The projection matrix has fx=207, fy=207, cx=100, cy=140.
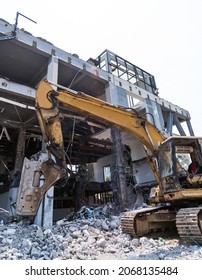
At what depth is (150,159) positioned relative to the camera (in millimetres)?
6574

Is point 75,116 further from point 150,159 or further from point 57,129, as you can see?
point 57,129

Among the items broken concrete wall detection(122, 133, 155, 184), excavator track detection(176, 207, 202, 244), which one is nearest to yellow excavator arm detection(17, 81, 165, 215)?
excavator track detection(176, 207, 202, 244)

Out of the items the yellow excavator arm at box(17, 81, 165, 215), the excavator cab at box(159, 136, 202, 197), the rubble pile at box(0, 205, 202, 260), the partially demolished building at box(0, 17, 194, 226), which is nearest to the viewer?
the yellow excavator arm at box(17, 81, 165, 215)

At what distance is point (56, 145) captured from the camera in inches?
182

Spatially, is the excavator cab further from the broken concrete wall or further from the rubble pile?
the broken concrete wall

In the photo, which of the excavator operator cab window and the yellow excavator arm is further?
the excavator operator cab window

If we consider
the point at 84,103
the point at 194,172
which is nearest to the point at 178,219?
the point at 194,172

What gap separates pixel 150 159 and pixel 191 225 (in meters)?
2.47

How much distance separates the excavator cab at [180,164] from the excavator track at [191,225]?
64 centimetres

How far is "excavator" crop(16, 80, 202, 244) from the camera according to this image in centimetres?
418

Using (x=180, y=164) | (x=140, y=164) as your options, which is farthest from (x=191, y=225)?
(x=140, y=164)

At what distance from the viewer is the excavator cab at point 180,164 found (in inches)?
207

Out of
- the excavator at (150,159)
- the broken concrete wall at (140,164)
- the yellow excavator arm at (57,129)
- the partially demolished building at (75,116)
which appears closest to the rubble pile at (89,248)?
the excavator at (150,159)

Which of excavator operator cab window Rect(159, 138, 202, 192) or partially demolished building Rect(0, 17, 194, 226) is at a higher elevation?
partially demolished building Rect(0, 17, 194, 226)
